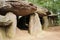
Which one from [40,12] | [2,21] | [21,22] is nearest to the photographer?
[2,21]

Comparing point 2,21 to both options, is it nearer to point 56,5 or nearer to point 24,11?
point 24,11

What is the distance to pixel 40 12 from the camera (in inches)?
425

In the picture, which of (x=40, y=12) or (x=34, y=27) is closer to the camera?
(x=34, y=27)

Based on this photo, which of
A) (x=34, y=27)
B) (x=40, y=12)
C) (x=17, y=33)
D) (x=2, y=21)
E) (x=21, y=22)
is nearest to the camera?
(x=2, y=21)

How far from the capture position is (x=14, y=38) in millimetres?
7566

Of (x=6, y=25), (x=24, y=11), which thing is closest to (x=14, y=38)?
(x=6, y=25)

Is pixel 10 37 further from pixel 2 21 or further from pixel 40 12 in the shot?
pixel 40 12

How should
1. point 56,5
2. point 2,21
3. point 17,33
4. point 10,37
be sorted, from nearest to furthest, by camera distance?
point 2,21, point 10,37, point 17,33, point 56,5

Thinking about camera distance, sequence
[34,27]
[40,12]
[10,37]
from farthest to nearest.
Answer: [40,12]
[34,27]
[10,37]

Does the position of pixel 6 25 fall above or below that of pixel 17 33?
above

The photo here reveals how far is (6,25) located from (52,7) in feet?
26.5

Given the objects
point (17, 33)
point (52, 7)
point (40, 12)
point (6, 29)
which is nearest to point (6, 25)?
point (6, 29)

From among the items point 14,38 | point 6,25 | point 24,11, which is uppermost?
point 24,11

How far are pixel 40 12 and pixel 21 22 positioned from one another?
1.61m
